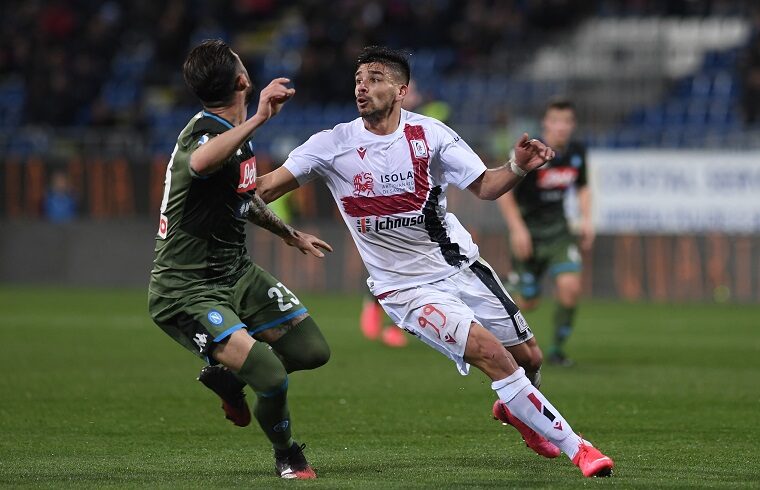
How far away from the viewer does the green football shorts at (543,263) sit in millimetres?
12633

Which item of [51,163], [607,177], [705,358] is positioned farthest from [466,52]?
[705,358]

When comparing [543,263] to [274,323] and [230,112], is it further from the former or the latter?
[230,112]

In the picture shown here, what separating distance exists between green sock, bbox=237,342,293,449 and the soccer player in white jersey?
851 millimetres

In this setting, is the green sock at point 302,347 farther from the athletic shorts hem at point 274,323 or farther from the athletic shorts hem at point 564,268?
the athletic shorts hem at point 564,268

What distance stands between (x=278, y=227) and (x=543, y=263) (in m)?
5.86

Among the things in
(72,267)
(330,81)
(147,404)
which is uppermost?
(330,81)

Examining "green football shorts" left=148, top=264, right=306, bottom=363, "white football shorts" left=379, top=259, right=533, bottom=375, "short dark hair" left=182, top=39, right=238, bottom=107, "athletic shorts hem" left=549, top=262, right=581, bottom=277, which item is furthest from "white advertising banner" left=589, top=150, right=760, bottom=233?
"short dark hair" left=182, top=39, right=238, bottom=107

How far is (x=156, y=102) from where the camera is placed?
28516 mm

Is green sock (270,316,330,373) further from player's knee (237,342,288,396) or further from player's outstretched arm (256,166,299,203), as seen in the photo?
player's outstretched arm (256,166,299,203)

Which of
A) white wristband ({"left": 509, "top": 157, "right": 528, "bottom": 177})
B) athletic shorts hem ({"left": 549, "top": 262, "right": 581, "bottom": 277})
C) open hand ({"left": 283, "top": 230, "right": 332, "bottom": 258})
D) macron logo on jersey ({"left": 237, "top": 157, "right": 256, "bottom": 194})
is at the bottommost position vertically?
athletic shorts hem ({"left": 549, "top": 262, "right": 581, "bottom": 277})

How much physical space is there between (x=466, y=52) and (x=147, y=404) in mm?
Answer: 17243

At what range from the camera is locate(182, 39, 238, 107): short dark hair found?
6699 mm

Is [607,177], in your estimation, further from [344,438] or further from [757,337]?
[344,438]

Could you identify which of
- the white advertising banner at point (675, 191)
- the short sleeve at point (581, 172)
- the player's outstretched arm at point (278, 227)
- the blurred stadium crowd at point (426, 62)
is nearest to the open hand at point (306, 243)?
the player's outstretched arm at point (278, 227)
